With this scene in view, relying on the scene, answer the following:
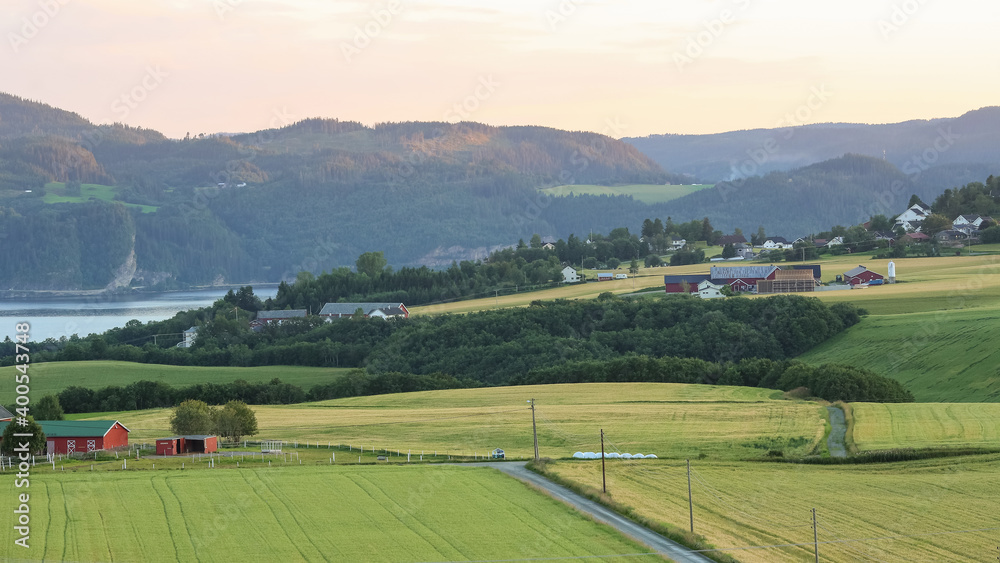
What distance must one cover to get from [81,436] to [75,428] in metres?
1.32

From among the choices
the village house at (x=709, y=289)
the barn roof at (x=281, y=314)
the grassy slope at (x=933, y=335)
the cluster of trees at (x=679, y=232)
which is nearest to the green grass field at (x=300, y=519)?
the grassy slope at (x=933, y=335)

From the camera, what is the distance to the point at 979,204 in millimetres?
118062

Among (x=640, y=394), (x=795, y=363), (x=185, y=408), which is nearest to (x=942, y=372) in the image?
(x=795, y=363)

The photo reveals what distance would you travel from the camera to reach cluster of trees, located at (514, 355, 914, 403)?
52.9 metres

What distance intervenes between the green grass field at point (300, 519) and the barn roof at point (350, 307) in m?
65.4

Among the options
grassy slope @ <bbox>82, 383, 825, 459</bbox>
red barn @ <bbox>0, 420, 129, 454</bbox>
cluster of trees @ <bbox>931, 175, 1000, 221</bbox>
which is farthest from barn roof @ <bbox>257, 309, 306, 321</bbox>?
cluster of trees @ <bbox>931, 175, 1000, 221</bbox>

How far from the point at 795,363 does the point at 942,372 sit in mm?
8222

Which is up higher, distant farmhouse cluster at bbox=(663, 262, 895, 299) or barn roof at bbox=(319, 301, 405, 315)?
distant farmhouse cluster at bbox=(663, 262, 895, 299)

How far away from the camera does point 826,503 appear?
91.2ft

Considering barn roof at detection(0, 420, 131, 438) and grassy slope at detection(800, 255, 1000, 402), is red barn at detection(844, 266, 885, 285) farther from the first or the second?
barn roof at detection(0, 420, 131, 438)

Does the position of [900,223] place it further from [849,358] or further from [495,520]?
[495,520]

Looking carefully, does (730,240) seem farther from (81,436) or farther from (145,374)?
(81,436)

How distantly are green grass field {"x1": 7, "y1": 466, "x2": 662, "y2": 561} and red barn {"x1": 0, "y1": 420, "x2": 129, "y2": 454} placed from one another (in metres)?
9.38

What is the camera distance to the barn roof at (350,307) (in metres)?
97.8
